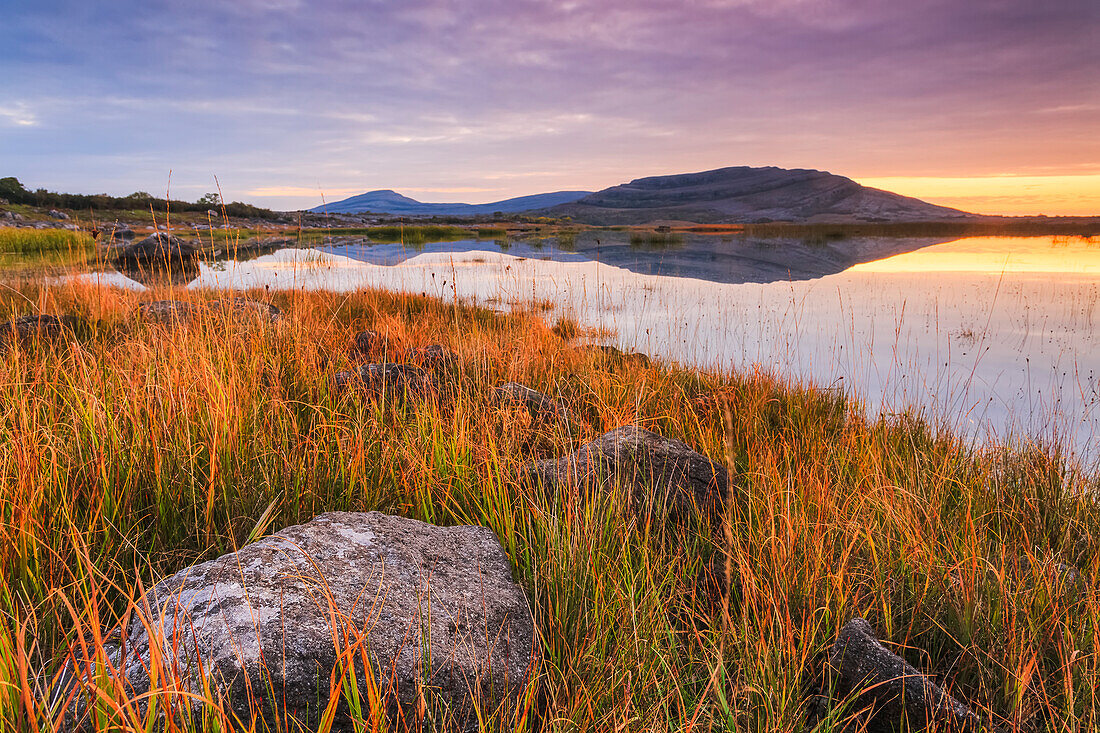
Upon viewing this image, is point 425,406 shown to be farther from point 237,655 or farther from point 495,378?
point 237,655

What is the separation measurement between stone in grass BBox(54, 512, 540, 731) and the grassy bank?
0.35 ft

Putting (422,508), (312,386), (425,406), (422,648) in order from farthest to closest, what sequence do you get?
(312,386) → (425,406) → (422,508) → (422,648)

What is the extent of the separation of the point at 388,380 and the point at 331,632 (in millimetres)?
3085

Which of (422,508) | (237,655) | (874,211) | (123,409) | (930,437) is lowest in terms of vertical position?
(930,437)

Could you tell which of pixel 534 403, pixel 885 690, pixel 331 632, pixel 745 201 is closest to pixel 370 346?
pixel 534 403

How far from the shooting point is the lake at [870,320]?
5559 mm

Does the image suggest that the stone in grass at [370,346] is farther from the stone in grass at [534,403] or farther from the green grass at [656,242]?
the green grass at [656,242]

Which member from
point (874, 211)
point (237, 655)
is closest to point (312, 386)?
point (237, 655)

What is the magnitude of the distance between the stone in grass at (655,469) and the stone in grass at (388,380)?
1480mm

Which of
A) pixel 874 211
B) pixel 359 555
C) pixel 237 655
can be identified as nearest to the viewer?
pixel 237 655

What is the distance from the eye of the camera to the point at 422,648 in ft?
4.67

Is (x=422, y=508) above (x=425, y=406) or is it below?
below

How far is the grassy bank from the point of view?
1.71 m

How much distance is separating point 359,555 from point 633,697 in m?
0.93
